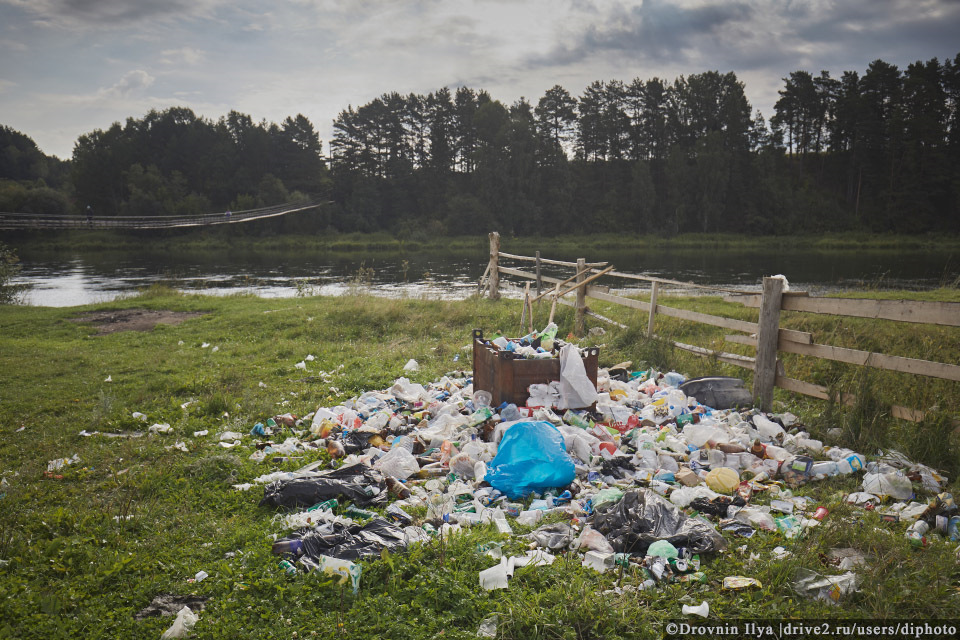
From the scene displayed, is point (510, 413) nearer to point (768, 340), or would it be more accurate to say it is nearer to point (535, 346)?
point (535, 346)

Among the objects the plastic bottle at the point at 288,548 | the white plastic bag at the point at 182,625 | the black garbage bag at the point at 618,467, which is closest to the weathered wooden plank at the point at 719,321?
the black garbage bag at the point at 618,467

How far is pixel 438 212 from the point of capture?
66.2 m

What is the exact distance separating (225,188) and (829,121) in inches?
2976

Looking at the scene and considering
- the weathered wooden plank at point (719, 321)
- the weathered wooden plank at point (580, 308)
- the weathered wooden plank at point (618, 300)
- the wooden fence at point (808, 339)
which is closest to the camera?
the wooden fence at point (808, 339)

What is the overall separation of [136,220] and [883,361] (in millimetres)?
58456

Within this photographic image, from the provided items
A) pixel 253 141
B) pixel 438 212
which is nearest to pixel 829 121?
pixel 438 212

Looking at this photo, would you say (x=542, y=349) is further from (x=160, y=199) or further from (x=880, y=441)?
(x=160, y=199)

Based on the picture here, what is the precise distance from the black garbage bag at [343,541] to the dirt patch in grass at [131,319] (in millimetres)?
10201

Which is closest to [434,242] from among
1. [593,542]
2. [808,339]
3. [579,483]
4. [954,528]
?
[808,339]

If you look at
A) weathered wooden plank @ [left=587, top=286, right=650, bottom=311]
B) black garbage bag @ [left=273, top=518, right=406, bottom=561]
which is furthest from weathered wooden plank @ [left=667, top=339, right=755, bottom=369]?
black garbage bag @ [left=273, top=518, right=406, bottom=561]

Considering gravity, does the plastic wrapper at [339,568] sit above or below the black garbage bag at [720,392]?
below

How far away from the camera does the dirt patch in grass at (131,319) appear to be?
463 inches

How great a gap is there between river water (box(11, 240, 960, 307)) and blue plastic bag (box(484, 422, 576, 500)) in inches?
469

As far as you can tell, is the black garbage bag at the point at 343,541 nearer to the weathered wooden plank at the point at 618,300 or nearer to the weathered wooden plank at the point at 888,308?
the weathered wooden plank at the point at 888,308
